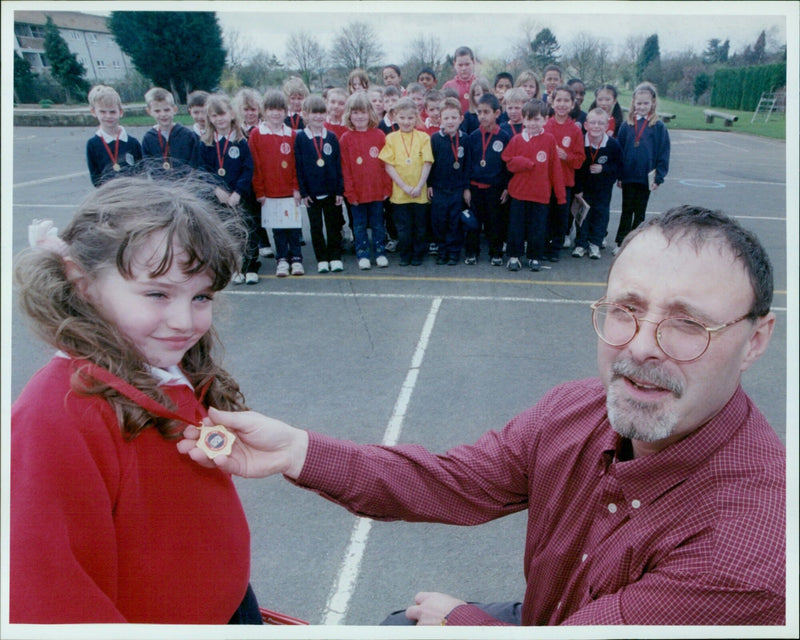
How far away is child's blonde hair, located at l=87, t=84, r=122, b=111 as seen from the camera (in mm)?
5395

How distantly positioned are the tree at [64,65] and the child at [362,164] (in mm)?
2422

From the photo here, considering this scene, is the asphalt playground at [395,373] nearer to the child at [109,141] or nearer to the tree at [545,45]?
the child at [109,141]

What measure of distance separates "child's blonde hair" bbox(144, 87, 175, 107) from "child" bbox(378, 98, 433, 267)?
6.85 feet

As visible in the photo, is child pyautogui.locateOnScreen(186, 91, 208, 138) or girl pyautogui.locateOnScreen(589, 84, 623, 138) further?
girl pyautogui.locateOnScreen(589, 84, 623, 138)

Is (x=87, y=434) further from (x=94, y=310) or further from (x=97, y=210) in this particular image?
→ (x=97, y=210)

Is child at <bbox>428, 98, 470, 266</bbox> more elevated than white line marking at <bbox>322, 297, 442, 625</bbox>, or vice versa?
child at <bbox>428, 98, 470, 266</bbox>

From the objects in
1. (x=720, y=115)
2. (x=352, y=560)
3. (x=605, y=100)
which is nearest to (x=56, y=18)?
(x=352, y=560)

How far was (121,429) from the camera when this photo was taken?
1.12 meters

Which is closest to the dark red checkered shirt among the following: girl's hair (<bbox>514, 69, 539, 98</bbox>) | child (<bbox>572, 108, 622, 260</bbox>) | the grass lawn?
the grass lawn

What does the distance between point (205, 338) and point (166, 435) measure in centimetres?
38

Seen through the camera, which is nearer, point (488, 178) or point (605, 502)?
point (605, 502)

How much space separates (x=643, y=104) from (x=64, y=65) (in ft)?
17.0

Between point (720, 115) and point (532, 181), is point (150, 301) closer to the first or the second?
point (532, 181)

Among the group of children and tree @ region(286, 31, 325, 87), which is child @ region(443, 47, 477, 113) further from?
tree @ region(286, 31, 325, 87)
